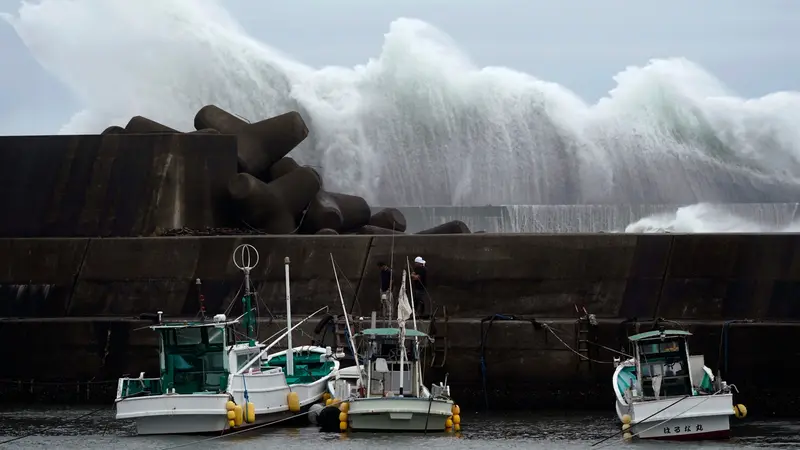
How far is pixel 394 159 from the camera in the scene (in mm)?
40062

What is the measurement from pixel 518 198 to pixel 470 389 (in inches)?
596

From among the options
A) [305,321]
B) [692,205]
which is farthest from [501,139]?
[305,321]

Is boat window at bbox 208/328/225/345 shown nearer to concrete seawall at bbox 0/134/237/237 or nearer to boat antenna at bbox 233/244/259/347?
boat antenna at bbox 233/244/259/347

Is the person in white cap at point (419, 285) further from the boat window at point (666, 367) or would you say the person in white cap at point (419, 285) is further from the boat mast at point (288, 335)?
the boat window at point (666, 367)

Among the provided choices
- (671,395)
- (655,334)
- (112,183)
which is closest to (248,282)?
(112,183)

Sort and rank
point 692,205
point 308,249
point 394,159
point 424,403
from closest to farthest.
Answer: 1. point 424,403
2. point 308,249
3. point 692,205
4. point 394,159

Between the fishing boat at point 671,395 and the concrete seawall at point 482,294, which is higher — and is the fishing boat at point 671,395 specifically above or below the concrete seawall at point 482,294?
below

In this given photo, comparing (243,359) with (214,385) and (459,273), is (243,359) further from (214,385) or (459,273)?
(459,273)

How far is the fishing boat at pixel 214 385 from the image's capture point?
2227cm

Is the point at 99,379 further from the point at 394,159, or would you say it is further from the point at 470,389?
the point at 394,159

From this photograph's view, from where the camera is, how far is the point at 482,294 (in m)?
25.7

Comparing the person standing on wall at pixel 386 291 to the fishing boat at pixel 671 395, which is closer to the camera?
the fishing boat at pixel 671 395

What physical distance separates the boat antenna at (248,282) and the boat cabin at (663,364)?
541cm

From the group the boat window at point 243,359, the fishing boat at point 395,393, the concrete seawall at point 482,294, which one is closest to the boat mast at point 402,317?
the fishing boat at point 395,393
